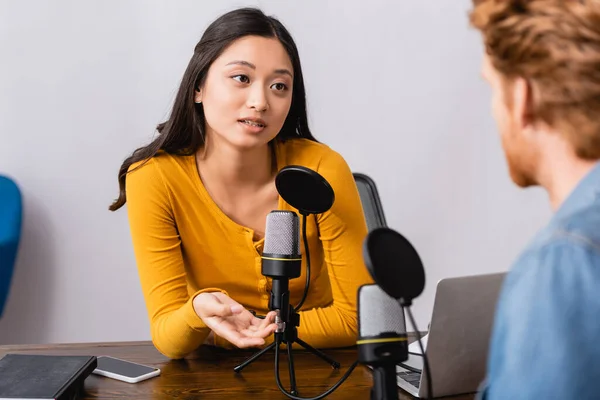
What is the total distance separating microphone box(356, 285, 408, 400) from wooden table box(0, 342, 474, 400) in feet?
1.26

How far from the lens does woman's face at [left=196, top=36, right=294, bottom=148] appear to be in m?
1.75

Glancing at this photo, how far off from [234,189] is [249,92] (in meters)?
0.30

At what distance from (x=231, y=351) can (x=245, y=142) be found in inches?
19.3

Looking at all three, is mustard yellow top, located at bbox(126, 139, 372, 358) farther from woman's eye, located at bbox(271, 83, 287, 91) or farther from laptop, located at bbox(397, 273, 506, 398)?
laptop, located at bbox(397, 273, 506, 398)

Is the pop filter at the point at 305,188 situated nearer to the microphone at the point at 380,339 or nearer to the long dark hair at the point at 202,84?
the microphone at the point at 380,339

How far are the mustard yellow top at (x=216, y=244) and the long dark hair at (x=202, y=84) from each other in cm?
4

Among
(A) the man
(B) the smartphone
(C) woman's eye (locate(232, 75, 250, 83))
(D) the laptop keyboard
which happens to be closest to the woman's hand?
(B) the smartphone

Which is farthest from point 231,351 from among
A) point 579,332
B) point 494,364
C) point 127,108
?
point 127,108

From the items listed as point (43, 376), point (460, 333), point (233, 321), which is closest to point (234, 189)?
point (233, 321)

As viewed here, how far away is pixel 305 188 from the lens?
1429 mm

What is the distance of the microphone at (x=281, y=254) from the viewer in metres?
1.38

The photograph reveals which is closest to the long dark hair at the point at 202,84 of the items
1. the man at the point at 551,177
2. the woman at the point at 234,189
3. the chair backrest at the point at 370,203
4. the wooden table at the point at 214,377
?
the woman at the point at 234,189

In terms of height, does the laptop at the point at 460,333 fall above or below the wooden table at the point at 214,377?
above

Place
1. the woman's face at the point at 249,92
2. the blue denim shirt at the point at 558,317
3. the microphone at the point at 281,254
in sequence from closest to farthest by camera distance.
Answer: the blue denim shirt at the point at 558,317, the microphone at the point at 281,254, the woman's face at the point at 249,92
